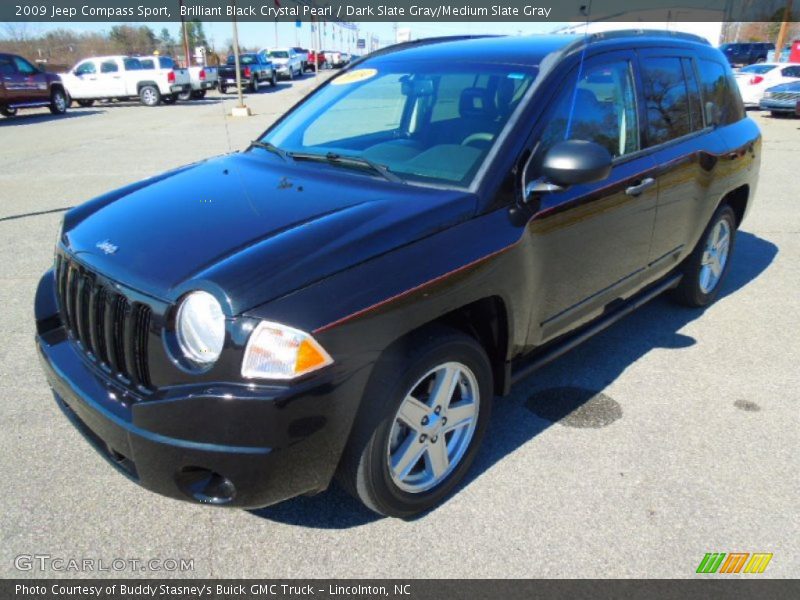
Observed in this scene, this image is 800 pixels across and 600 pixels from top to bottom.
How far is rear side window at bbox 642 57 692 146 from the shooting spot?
3668 mm

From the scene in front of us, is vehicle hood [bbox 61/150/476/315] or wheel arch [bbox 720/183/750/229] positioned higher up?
vehicle hood [bbox 61/150/476/315]

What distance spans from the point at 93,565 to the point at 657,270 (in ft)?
11.2

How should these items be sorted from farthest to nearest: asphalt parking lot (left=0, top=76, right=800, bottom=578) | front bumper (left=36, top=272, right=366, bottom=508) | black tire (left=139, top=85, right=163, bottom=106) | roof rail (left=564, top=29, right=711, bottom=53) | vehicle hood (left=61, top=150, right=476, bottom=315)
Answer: black tire (left=139, top=85, right=163, bottom=106) → roof rail (left=564, top=29, right=711, bottom=53) → asphalt parking lot (left=0, top=76, right=800, bottom=578) → vehicle hood (left=61, top=150, right=476, bottom=315) → front bumper (left=36, top=272, right=366, bottom=508)

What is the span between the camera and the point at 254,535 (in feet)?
8.47

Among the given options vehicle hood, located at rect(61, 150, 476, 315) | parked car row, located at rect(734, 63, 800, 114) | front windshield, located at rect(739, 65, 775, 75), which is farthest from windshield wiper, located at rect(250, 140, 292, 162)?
front windshield, located at rect(739, 65, 775, 75)

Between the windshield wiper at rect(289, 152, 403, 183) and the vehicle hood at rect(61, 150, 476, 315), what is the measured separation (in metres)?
0.06

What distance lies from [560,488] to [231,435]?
5.06 feet

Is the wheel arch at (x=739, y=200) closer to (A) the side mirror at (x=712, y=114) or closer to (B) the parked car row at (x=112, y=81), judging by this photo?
(A) the side mirror at (x=712, y=114)

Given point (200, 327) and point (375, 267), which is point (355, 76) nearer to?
point (375, 267)

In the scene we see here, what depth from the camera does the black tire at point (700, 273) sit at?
4574 millimetres

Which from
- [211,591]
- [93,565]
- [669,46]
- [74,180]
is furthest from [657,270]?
[74,180]

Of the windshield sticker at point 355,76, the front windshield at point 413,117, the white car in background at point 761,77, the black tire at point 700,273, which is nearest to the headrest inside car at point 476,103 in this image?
the front windshield at point 413,117

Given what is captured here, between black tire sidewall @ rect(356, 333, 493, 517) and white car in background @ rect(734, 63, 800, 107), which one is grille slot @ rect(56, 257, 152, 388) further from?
white car in background @ rect(734, 63, 800, 107)

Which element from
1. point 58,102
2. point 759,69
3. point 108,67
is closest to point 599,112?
point 759,69
